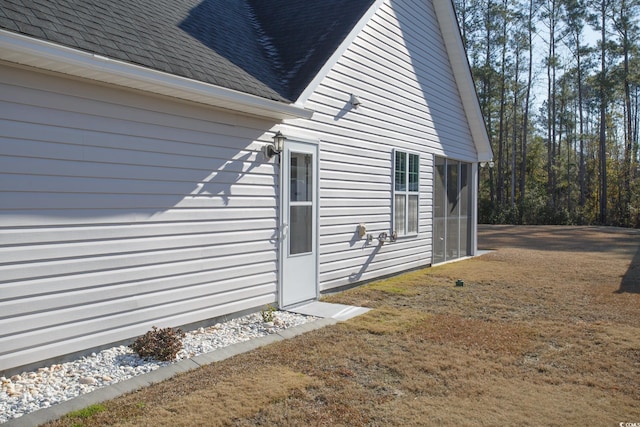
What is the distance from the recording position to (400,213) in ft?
30.6

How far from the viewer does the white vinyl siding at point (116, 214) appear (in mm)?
3867

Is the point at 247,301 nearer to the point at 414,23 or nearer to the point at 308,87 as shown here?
the point at 308,87

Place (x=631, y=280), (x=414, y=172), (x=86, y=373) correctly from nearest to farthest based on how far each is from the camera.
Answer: (x=86, y=373)
(x=631, y=280)
(x=414, y=172)

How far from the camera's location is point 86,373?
13.1 feet

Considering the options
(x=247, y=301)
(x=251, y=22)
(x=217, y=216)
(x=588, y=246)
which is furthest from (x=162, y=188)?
(x=588, y=246)

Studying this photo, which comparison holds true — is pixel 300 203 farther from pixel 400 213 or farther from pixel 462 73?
pixel 462 73

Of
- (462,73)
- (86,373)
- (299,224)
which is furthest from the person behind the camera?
(462,73)

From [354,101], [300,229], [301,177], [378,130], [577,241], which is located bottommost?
[577,241]

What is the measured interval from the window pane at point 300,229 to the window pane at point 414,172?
3.40 m

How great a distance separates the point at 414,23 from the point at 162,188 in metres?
6.87

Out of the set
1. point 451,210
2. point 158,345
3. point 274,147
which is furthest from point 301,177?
point 451,210

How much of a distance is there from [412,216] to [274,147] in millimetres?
4463

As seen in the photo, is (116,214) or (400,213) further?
(400,213)

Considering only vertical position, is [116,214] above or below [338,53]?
below
